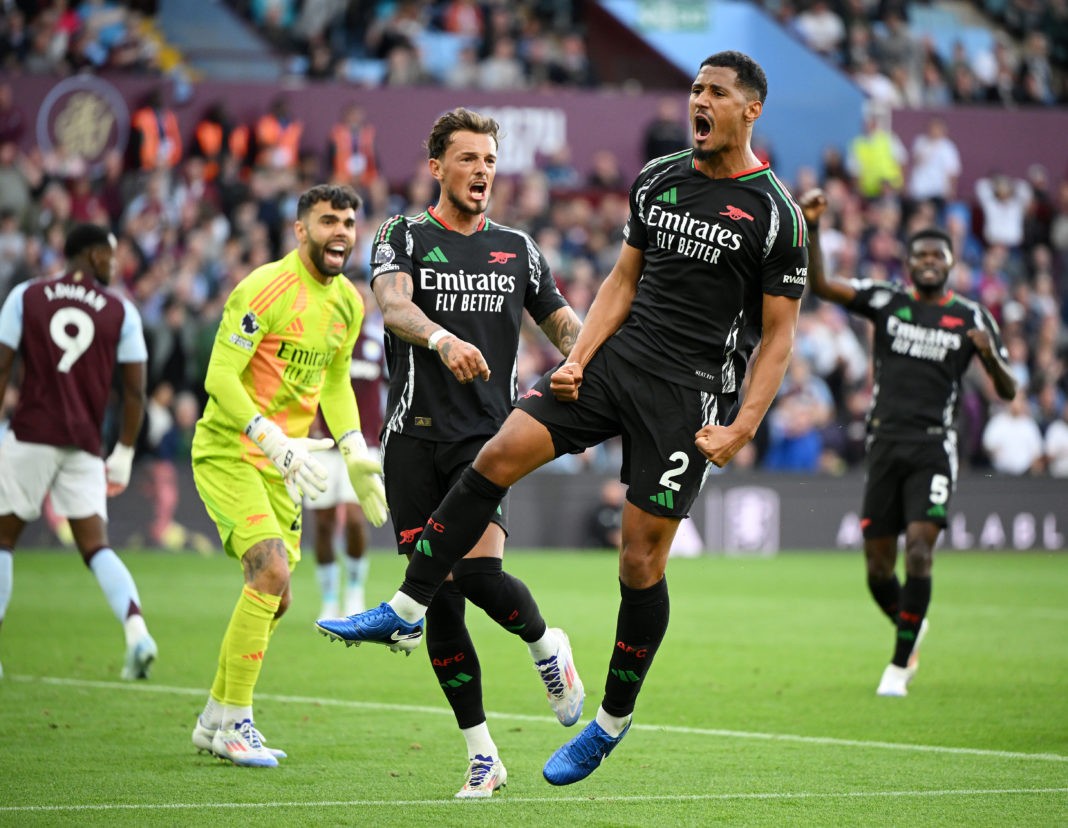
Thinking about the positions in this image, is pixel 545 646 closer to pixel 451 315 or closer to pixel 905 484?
pixel 451 315

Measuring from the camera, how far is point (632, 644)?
22.7 feet

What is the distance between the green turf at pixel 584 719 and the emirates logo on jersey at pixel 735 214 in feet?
7.77

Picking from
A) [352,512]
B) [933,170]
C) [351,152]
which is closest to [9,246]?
[351,152]

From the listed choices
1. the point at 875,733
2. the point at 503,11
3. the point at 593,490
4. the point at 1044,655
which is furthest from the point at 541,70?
the point at 875,733

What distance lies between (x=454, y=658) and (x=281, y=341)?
1.86 metres

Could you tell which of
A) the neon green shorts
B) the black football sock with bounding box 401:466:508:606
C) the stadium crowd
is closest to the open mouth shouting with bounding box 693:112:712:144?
the black football sock with bounding box 401:466:508:606

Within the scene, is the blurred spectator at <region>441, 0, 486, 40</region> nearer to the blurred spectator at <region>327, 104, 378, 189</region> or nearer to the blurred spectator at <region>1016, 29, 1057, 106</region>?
the blurred spectator at <region>327, 104, 378, 189</region>

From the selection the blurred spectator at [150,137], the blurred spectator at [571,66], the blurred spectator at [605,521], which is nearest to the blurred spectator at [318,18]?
the blurred spectator at [571,66]

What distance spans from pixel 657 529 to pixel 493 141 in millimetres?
1919

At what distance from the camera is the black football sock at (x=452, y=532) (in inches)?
261

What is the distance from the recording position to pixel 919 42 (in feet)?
100

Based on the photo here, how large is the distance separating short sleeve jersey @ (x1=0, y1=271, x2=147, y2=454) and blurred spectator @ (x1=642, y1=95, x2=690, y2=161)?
51.7 ft

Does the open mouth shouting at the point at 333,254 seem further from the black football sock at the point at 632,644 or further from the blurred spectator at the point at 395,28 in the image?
the blurred spectator at the point at 395,28

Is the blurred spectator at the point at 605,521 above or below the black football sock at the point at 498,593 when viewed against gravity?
below
